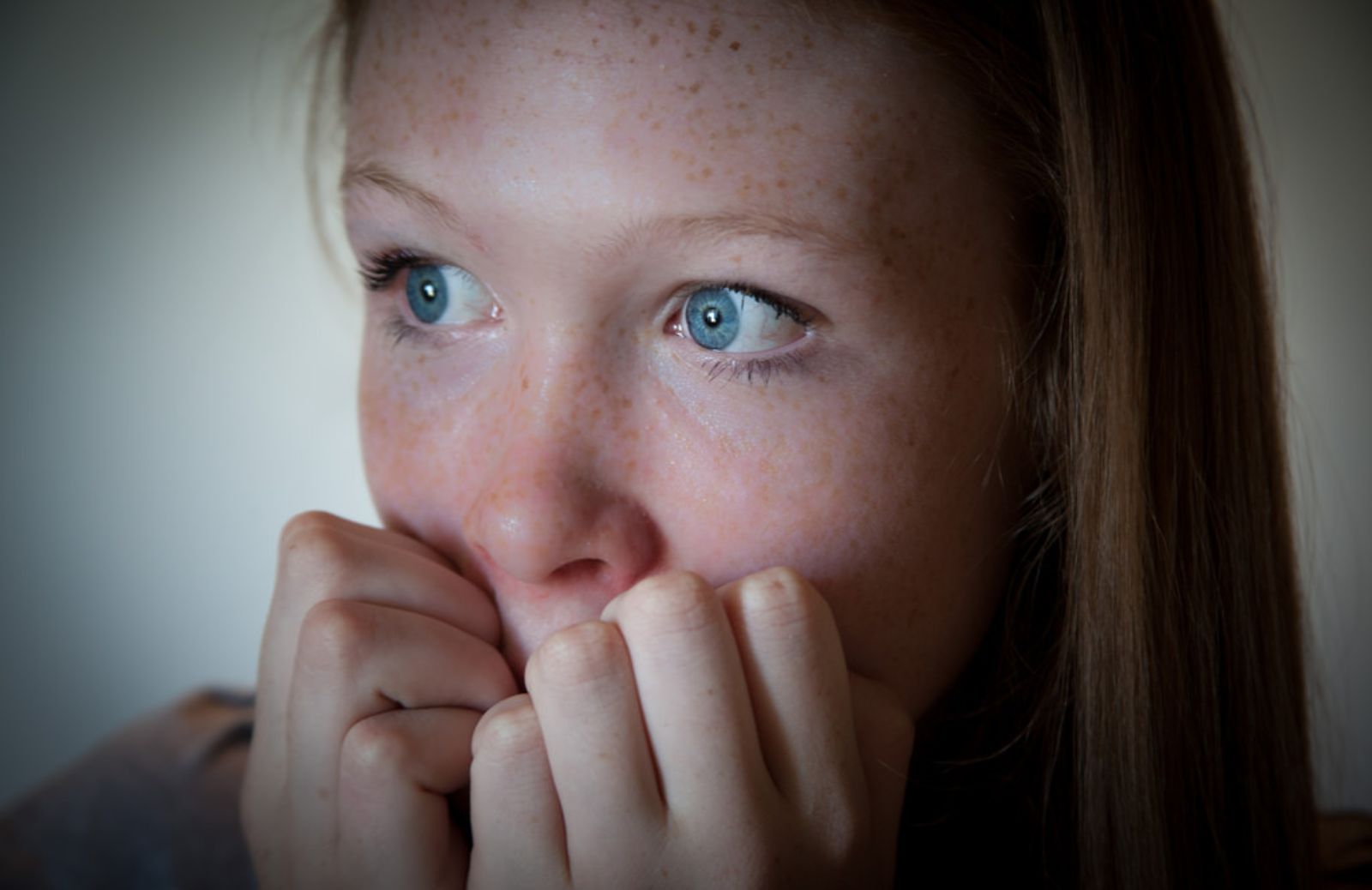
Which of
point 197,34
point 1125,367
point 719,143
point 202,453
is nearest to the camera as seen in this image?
point 719,143

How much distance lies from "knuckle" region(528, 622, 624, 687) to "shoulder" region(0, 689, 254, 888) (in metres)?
0.73

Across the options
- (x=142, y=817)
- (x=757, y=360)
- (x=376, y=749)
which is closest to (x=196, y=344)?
Answer: (x=142, y=817)

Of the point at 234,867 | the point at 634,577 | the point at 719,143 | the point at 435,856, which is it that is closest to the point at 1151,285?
the point at 719,143

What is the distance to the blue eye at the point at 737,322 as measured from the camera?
0.88m

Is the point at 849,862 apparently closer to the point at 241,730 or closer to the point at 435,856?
the point at 435,856

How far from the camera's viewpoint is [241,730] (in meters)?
1.39

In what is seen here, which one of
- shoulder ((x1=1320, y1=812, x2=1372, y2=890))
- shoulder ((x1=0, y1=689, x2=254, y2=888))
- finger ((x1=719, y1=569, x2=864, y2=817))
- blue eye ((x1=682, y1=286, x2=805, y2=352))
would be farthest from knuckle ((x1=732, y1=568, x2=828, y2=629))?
shoulder ((x1=1320, y1=812, x2=1372, y2=890))

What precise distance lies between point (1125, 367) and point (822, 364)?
1.06ft

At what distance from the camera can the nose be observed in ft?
2.69

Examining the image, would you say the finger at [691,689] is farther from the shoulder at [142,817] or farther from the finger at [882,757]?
the shoulder at [142,817]

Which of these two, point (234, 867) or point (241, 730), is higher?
point (241, 730)

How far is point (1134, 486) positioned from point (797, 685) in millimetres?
424

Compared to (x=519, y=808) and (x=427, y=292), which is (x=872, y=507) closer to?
(x=519, y=808)

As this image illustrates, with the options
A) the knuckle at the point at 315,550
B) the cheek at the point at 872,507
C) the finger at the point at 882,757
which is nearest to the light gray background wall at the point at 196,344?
the knuckle at the point at 315,550
